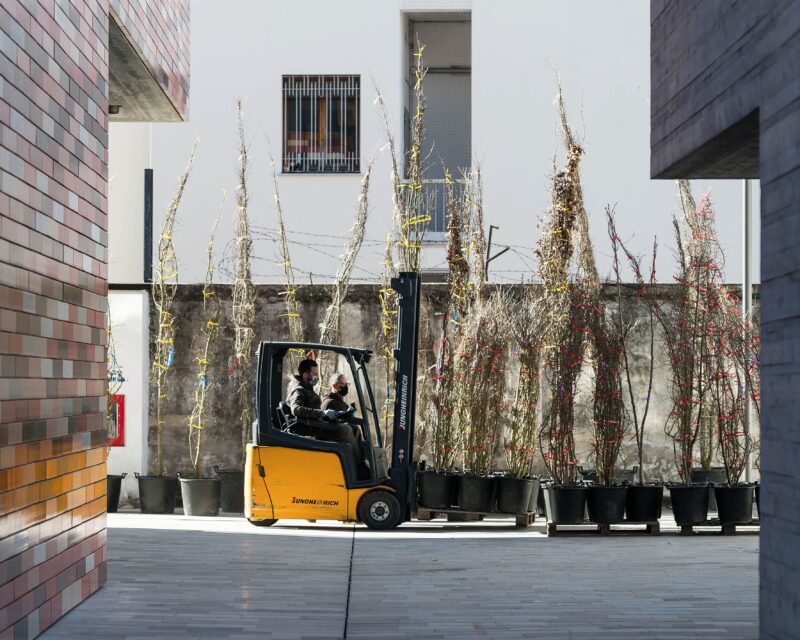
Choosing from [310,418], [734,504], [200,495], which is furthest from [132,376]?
[734,504]

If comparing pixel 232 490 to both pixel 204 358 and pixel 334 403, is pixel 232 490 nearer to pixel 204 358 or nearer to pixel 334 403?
pixel 204 358

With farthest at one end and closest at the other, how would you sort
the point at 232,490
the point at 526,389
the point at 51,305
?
the point at 232,490 < the point at 526,389 < the point at 51,305

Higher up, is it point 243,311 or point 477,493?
point 243,311

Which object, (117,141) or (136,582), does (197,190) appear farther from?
(136,582)

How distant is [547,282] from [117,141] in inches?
420

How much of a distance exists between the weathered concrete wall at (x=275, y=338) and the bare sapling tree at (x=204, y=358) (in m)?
0.08

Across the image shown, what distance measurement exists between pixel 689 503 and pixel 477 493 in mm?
1993

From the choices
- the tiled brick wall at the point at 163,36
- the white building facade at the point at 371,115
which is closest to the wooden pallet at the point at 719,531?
the tiled brick wall at the point at 163,36

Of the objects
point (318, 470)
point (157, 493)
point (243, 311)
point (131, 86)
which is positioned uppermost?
point (131, 86)

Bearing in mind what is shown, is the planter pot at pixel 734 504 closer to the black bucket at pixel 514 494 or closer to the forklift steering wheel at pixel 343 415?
the black bucket at pixel 514 494

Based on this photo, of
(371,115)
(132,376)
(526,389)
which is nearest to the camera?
(526,389)

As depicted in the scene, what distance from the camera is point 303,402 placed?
40.0 ft

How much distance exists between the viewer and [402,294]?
12.5 meters

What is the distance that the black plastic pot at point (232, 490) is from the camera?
553 inches
